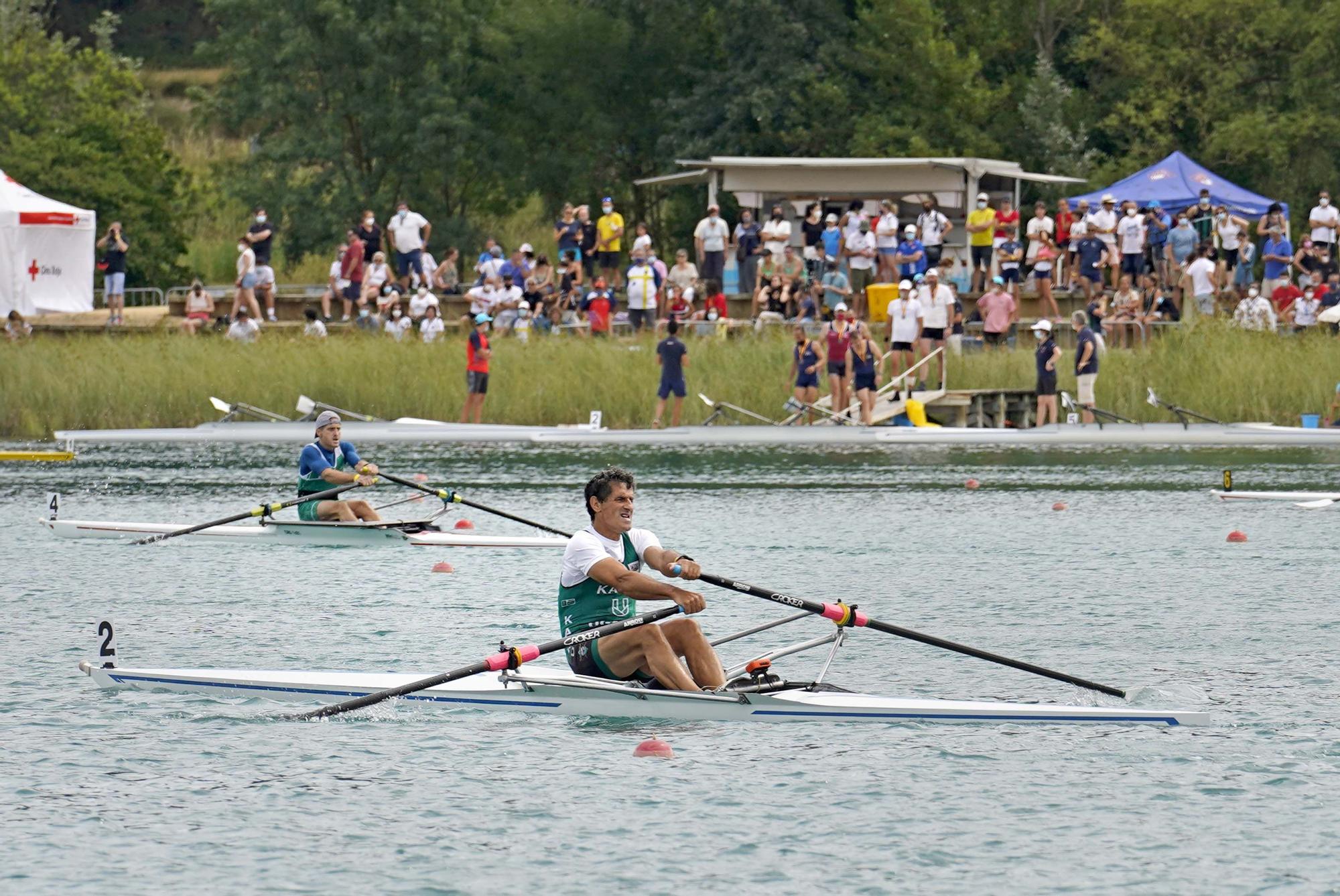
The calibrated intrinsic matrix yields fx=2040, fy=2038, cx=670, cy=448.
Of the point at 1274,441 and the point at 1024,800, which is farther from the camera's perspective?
the point at 1274,441

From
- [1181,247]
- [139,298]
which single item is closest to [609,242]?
[1181,247]

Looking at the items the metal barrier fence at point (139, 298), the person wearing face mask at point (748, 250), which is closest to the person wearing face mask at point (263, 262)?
the metal barrier fence at point (139, 298)

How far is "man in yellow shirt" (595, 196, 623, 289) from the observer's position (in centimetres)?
3881

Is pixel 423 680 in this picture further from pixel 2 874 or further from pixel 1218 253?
pixel 1218 253

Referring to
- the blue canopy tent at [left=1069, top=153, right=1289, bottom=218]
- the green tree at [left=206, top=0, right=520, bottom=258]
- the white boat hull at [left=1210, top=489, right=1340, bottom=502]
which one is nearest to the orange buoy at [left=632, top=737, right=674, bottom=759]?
the white boat hull at [left=1210, top=489, right=1340, bottom=502]

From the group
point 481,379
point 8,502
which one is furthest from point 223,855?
point 481,379

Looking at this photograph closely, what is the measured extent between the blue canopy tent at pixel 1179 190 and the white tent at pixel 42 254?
19189 mm

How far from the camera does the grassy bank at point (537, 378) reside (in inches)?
1324

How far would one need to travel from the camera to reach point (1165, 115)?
47281 millimetres

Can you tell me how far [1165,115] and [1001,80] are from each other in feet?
15.4

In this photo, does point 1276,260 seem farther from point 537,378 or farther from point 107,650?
point 107,650

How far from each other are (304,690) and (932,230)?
25189 millimetres

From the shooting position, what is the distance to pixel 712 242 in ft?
125

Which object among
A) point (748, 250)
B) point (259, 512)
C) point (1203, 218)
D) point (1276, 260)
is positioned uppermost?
point (1203, 218)
